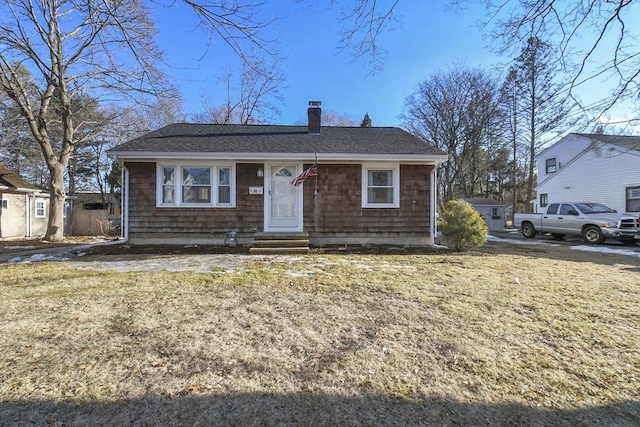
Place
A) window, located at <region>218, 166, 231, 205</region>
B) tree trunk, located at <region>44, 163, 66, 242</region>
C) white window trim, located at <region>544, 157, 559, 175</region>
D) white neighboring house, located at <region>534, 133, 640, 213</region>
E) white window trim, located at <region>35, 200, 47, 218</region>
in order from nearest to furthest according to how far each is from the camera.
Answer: window, located at <region>218, 166, 231, 205</region> < tree trunk, located at <region>44, 163, 66, 242</region> < white neighboring house, located at <region>534, 133, 640, 213</region> < white window trim, located at <region>35, 200, 47, 218</region> < white window trim, located at <region>544, 157, 559, 175</region>

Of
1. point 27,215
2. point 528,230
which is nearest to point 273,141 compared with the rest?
point 528,230

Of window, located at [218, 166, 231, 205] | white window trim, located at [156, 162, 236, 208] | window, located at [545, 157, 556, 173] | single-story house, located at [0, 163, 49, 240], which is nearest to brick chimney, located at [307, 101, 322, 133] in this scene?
white window trim, located at [156, 162, 236, 208]

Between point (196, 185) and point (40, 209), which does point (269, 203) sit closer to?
point (196, 185)

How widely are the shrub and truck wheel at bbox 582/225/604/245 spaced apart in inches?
257

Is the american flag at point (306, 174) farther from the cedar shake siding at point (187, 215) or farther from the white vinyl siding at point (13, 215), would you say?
the white vinyl siding at point (13, 215)

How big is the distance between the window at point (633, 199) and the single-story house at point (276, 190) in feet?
38.5

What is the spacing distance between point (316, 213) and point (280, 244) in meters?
1.66

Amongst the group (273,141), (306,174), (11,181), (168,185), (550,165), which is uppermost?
(550,165)

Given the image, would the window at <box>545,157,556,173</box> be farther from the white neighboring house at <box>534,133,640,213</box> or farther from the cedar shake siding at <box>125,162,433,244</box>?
the cedar shake siding at <box>125,162,433,244</box>

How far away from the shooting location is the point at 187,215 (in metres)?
9.54

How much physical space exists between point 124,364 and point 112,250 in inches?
293

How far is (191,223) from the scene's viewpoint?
31.3 ft

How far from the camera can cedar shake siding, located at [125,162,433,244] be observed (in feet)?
31.0

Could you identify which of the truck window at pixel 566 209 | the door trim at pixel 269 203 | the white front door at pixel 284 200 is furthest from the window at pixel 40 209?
the truck window at pixel 566 209
